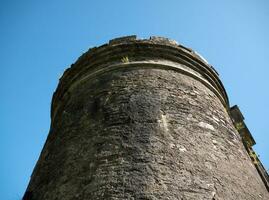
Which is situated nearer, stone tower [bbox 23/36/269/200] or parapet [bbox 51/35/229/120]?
stone tower [bbox 23/36/269/200]

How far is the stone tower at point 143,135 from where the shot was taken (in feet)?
10.4

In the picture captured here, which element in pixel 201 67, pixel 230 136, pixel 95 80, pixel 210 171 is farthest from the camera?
pixel 201 67

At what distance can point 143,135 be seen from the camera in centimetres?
359

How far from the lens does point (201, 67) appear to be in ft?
17.5

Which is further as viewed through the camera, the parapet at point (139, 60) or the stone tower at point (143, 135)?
the parapet at point (139, 60)

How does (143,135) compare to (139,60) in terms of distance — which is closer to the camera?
(143,135)

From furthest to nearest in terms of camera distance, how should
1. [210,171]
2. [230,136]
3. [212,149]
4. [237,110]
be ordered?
[237,110] → [230,136] → [212,149] → [210,171]

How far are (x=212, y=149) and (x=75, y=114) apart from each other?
187 cm

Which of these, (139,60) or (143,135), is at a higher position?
(139,60)

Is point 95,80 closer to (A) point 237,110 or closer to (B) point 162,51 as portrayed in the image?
(B) point 162,51

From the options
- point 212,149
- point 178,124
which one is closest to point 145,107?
point 178,124

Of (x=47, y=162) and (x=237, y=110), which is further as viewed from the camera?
(x=237, y=110)

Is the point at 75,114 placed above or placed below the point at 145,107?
above

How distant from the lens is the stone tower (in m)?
3.16
